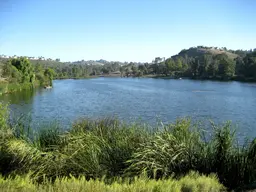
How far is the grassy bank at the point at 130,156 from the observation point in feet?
17.0

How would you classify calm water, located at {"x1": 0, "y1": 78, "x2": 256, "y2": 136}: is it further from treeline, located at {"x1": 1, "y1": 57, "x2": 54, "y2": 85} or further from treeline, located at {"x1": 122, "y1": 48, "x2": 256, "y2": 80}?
treeline, located at {"x1": 122, "y1": 48, "x2": 256, "y2": 80}

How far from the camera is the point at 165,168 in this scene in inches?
211

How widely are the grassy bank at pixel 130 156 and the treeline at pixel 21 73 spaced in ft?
176

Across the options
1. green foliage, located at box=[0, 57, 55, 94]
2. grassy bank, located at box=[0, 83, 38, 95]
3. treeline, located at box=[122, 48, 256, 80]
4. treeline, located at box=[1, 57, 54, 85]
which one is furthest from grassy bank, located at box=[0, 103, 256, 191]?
treeline, located at box=[122, 48, 256, 80]

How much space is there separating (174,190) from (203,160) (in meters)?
2.59

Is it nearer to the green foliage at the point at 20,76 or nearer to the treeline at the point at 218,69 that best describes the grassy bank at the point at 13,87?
the green foliage at the point at 20,76

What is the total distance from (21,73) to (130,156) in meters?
62.9

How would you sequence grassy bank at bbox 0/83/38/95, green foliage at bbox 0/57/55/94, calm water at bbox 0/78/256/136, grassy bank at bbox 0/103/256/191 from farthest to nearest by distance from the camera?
green foliage at bbox 0/57/55/94, grassy bank at bbox 0/83/38/95, calm water at bbox 0/78/256/136, grassy bank at bbox 0/103/256/191

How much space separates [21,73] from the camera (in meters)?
62.2

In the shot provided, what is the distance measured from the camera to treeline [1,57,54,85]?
5634cm

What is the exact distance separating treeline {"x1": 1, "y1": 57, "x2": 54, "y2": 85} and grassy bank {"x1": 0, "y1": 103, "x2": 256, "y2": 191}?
176ft

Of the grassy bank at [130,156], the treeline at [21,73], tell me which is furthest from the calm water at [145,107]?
the treeline at [21,73]

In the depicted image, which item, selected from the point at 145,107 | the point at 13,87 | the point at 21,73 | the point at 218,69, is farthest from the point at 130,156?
the point at 218,69

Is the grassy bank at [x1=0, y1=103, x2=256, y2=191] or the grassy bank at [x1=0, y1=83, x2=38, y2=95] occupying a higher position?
the grassy bank at [x1=0, y1=103, x2=256, y2=191]
